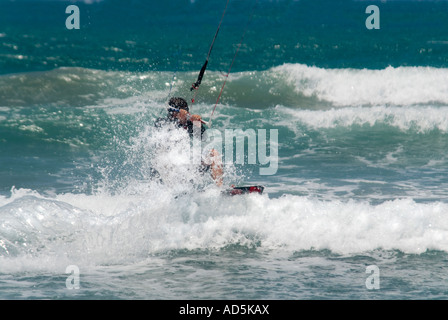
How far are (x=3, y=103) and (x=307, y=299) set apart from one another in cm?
1430

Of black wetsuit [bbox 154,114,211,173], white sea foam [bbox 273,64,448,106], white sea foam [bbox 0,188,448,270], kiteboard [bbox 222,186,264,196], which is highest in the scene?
white sea foam [bbox 273,64,448,106]

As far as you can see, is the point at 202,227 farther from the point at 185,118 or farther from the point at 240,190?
the point at 185,118

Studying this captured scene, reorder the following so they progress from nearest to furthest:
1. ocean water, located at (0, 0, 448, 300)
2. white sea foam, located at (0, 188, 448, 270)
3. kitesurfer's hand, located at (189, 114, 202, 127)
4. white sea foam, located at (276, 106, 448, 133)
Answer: ocean water, located at (0, 0, 448, 300), white sea foam, located at (0, 188, 448, 270), kitesurfer's hand, located at (189, 114, 202, 127), white sea foam, located at (276, 106, 448, 133)

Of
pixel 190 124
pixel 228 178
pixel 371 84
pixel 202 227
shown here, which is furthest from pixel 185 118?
pixel 371 84

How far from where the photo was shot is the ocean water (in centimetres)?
690

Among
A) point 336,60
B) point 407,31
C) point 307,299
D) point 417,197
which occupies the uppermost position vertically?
point 407,31

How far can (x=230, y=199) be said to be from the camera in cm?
861

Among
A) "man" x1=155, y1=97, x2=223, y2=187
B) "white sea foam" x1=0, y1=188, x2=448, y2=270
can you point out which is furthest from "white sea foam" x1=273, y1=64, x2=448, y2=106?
"man" x1=155, y1=97, x2=223, y2=187

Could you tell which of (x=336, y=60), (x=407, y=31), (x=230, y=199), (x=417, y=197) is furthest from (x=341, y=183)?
(x=407, y=31)

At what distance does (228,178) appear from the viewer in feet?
36.0

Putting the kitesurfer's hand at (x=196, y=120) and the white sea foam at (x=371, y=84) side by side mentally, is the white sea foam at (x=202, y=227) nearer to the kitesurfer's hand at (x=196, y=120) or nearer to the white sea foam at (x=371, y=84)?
the kitesurfer's hand at (x=196, y=120)

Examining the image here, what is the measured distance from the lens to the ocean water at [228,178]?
6.90 m

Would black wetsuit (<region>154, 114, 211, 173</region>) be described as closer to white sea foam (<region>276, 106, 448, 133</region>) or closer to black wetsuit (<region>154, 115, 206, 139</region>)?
black wetsuit (<region>154, 115, 206, 139</region>)

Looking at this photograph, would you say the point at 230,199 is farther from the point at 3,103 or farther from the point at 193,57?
the point at 193,57
